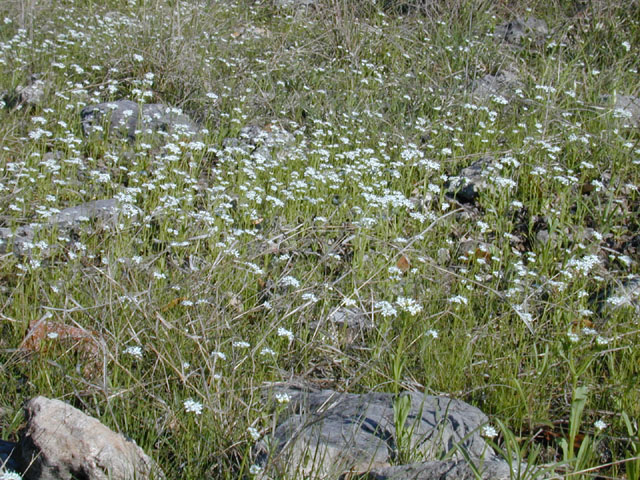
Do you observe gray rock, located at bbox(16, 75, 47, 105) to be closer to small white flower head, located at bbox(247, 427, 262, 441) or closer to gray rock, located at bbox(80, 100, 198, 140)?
gray rock, located at bbox(80, 100, 198, 140)

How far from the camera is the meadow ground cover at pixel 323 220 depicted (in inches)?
119

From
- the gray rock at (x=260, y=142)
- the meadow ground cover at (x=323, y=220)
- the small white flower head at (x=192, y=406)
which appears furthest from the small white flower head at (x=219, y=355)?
the gray rock at (x=260, y=142)

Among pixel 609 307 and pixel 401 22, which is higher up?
pixel 401 22

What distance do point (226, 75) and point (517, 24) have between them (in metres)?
4.06

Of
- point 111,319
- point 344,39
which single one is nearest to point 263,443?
point 111,319

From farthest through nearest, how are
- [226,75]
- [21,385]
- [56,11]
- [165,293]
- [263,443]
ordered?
1. [56,11]
2. [226,75]
3. [165,293]
4. [21,385]
5. [263,443]

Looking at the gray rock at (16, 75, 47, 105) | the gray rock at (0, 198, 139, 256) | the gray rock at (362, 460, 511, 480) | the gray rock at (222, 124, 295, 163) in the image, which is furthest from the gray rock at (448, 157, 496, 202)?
the gray rock at (16, 75, 47, 105)

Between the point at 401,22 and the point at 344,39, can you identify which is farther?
the point at 401,22

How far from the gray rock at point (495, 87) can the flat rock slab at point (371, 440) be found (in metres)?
4.66

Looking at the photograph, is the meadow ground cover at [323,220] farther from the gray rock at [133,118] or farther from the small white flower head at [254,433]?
the gray rock at [133,118]

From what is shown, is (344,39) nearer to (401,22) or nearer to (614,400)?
(401,22)

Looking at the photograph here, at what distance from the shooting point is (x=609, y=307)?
4.01 m

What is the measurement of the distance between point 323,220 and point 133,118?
2.66 meters

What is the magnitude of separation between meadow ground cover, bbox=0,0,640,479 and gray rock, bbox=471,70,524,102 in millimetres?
82
